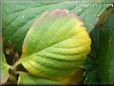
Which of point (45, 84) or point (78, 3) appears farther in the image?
point (78, 3)

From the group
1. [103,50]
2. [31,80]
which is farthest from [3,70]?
[103,50]

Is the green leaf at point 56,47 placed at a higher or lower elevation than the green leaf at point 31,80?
higher

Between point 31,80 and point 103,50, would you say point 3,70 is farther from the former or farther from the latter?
point 103,50

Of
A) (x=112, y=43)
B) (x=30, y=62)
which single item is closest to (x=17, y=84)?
(x=30, y=62)

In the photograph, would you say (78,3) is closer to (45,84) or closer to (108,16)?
(108,16)

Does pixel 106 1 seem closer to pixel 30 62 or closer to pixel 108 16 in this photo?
pixel 108 16
